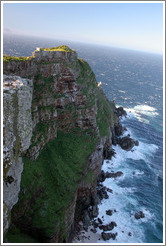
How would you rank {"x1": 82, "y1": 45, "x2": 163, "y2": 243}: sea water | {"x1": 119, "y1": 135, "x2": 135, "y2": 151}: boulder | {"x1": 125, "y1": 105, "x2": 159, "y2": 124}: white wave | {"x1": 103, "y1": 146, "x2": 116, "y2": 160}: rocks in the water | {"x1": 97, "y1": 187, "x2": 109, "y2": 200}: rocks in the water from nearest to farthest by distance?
{"x1": 82, "y1": 45, "x2": 163, "y2": 243}: sea water < {"x1": 97, "y1": 187, "x2": 109, "y2": 200}: rocks in the water < {"x1": 103, "y1": 146, "x2": 116, "y2": 160}: rocks in the water < {"x1": 119, "y1": 135, "x2": 135, "y2": 151}: boulder < {"x1": 125, "y1": 105, "x2": 159, "y2": 124}: white wave

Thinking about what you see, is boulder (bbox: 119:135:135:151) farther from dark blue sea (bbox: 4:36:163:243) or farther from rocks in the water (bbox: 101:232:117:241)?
rocks in the water (bbox: 101:232:117:241)

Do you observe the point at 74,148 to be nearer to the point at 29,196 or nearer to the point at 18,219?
the point at 29,196

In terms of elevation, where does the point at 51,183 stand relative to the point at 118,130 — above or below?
below

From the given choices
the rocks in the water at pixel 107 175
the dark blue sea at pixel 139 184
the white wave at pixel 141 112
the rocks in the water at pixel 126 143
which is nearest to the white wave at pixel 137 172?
the dark blue sea at pixel 139 184

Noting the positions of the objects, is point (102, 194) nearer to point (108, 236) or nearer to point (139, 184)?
point (108, 236)

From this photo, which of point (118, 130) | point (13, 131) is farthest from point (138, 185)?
point (13, 131)

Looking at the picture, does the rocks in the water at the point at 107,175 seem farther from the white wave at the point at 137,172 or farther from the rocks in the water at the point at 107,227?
the rocks in the water at the point at 107,227

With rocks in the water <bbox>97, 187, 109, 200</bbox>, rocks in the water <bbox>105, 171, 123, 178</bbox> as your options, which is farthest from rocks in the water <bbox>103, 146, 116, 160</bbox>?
rocks in the water <bbox>97, 187, 109, 200</bbox>
